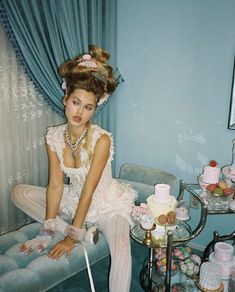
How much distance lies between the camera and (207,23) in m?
2.47

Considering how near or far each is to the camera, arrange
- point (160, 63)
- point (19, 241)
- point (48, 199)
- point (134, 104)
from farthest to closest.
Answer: point (134, 104) < point (160, 63) < point (48, 199) < point (19, 241)

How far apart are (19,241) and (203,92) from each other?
1.81 meters

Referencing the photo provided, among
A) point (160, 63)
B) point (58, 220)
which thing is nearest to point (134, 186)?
point (58, 220)

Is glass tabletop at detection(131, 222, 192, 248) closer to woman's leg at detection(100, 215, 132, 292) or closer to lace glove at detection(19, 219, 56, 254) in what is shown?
woman's leg at detection(100, 215, 132, 292)

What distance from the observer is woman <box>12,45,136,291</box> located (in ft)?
6.13

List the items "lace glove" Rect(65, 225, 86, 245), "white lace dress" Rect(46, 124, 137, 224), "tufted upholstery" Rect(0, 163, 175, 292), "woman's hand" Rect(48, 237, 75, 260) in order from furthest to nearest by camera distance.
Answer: "white lace dress" Rect(46, 124, 137, 224), "lace glove" Rect(65, 225, 86, 245), "woman's hand" Rect(48, 237, 75, 260), "tufted upholstery" Rect(0, 163, 175, 292)

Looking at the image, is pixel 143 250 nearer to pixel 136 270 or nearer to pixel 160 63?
pixel 136 270

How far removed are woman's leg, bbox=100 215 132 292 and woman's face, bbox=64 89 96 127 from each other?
2.30 ft

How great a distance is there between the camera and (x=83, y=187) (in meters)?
2.04

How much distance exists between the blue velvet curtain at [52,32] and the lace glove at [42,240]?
111 centimetres

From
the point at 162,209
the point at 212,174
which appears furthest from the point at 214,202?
the point at 162,209

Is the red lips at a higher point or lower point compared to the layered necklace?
higher

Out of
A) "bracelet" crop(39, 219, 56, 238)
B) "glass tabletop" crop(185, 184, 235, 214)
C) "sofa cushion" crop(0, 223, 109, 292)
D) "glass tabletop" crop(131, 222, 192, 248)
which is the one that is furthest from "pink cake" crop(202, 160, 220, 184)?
"bracelet" crop(39, 219, 56, 238)

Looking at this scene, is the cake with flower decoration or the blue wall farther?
the blue wall
